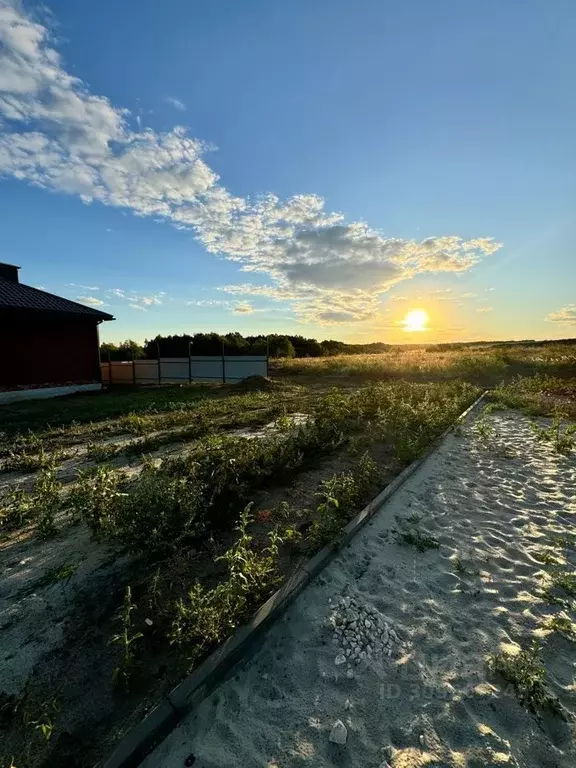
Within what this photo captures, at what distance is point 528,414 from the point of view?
33.3 feet

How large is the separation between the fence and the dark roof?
446 cm

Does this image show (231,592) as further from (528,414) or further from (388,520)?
(528,414)

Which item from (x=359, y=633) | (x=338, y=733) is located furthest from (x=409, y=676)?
(x=338, y=733)

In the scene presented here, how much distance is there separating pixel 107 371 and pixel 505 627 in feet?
69.2

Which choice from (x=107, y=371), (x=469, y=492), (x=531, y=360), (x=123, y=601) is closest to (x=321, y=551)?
(x=123, y=601)

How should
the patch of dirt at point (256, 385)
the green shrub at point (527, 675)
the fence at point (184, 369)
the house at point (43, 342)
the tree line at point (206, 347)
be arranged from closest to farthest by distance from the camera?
1. the green shrub at point (527, 675)
2. the house at point (43, 342)
3. the patch of dirt at point (256, 385)
4. the fence at point (184, 369)
5. the tree line at point (206, 347)

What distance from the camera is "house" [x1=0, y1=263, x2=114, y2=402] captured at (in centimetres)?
1368

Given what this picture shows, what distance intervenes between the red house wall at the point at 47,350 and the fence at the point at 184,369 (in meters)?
3.88

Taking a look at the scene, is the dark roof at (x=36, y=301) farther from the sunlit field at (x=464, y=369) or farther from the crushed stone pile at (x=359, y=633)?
the crushed stone pile at (x=359, y=633)

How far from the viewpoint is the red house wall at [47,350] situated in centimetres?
1372

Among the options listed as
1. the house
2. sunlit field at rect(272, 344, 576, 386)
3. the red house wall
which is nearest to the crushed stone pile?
the house

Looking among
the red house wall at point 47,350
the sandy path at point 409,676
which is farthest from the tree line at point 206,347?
the sandy path at point 409,676

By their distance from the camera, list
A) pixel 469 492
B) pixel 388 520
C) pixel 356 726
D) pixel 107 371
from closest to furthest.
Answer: pixel 356 726 → pixel 388 520 → pixel 469 492 → pixel 107 371

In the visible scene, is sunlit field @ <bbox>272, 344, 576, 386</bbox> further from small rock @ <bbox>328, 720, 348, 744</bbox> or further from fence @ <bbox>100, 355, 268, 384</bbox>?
small rock @ <bbox>328, 720, 348, 744</bbox>
